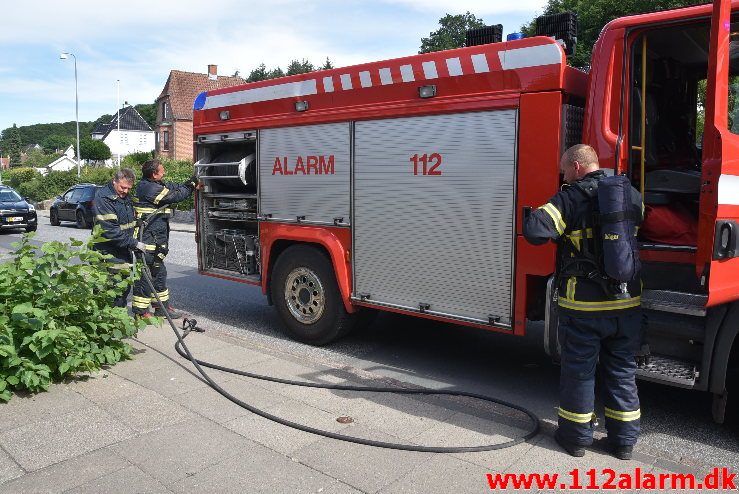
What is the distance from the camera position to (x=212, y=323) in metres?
7.28

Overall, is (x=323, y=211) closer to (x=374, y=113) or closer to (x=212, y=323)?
(x=374, y=113)

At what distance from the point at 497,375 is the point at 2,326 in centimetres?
381

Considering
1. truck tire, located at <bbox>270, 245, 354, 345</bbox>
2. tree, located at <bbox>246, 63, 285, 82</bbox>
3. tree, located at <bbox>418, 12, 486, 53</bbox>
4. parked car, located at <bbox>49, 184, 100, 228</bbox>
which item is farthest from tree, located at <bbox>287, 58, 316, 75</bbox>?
truck tire, located at <bbox>270, 245, 354, 345</bbox>

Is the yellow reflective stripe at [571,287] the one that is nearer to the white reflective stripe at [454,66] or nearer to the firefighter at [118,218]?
the white reflective stripe at [454,66]

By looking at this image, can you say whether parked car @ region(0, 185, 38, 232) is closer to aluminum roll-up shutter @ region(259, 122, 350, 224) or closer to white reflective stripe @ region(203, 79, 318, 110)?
white reflective stripe @ region(203, 79, 318, 110)

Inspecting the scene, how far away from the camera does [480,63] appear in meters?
4.59

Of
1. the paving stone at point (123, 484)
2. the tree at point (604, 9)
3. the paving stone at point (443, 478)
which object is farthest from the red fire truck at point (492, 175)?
the tree at point (604, 9)

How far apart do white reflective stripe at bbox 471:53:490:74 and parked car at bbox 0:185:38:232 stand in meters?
19.0

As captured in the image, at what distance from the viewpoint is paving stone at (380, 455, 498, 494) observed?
3197 mm

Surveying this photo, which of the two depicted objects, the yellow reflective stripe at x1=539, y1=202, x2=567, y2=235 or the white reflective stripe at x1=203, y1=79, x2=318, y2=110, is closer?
the yellow reflective stripe at x1=539, y1=202, x2=567, y2=235

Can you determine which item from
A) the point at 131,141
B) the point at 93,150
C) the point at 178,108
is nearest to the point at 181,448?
the point at 178,108

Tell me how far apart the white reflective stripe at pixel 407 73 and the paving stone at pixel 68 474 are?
3443 mm

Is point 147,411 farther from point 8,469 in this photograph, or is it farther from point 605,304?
point 605,304

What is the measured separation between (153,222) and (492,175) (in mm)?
4042
